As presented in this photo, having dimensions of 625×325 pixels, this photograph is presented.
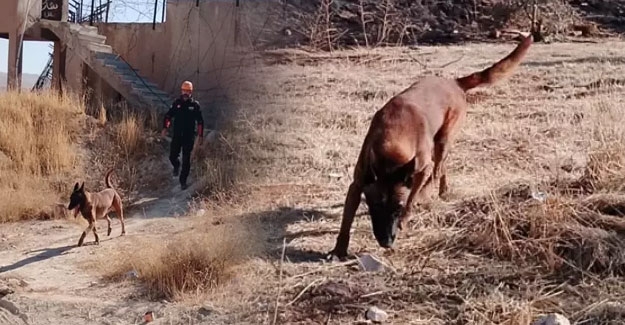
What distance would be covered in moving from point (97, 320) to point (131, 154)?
2.19 m

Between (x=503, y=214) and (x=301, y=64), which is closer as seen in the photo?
(x=503, y=214)

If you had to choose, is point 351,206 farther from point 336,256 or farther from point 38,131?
point 38,131

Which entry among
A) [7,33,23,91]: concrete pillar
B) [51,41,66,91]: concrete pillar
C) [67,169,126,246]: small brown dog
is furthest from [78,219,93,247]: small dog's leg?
A: [7,33,23,91]: concrete pillar

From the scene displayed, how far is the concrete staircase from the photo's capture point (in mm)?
4711

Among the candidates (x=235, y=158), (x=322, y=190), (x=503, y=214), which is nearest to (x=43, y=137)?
(x=235, y=158)

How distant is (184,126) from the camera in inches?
155

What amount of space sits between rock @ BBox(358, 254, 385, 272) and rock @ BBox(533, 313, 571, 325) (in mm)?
567

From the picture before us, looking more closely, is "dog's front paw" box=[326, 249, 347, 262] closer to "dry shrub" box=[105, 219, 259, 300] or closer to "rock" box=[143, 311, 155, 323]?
"dry shrub" box=[105, 219, 259, 300]

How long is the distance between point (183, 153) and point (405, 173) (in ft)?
6.03

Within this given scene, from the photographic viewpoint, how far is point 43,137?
5043 mm

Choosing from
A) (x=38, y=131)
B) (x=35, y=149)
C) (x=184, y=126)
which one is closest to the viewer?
(x=184, y=126)

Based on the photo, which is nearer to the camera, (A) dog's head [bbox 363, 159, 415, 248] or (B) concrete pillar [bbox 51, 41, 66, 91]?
(A) dog's head [bbox 363, 159, 415, 248]

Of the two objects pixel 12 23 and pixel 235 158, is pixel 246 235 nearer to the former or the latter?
pixel 235 158

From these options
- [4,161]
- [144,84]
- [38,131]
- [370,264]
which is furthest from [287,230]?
[38,131]
